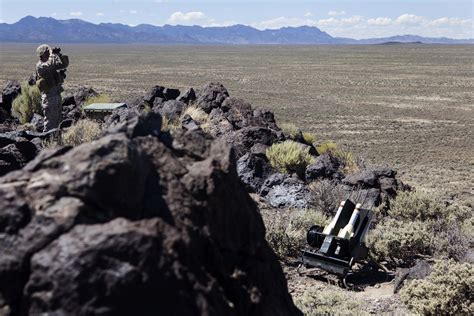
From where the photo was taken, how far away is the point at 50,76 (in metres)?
13.2

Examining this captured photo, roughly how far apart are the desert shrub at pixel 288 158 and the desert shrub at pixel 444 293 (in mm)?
6002

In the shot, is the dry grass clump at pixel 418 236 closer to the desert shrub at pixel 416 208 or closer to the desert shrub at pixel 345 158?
the desert shrub at pixel 416 208

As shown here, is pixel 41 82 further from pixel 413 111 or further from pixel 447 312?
pixel 413 111

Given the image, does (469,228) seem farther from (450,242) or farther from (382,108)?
(382,108)

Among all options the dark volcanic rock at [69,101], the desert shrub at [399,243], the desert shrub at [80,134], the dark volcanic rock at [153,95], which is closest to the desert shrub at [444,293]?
the desert shrub at [399,243]

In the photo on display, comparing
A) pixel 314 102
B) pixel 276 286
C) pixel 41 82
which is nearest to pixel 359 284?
pixel 276 286

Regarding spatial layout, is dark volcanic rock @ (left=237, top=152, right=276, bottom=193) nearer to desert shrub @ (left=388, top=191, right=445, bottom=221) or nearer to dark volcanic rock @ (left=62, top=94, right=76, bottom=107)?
desert shrub @ (left=388, top=191, right=445, bottom=221)

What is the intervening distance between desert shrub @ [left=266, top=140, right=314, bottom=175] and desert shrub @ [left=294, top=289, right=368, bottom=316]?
5.71m

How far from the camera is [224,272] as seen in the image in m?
3.56

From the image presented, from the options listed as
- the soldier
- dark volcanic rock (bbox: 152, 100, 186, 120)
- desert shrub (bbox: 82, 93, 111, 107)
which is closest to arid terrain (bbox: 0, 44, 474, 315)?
desert shrub (bbox: 82, 93, 111, 107)

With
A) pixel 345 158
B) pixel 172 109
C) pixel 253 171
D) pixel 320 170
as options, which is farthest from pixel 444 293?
pixel 172 109

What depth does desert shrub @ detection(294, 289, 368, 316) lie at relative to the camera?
5.86 m

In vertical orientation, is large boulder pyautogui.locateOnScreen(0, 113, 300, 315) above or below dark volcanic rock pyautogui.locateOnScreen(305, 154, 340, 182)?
above

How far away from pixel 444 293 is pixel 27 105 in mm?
14666
